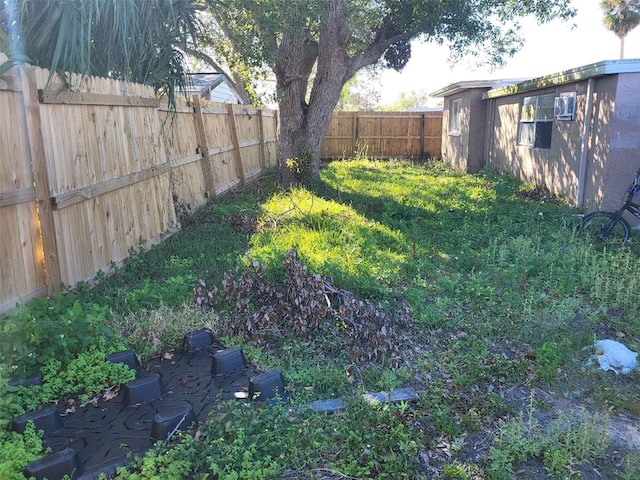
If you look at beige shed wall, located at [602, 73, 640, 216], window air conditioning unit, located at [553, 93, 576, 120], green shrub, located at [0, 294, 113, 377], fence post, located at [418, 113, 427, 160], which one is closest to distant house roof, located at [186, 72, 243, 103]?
fence post, located at [418, 113, 427, 160]

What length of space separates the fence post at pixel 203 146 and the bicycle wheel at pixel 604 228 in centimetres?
603

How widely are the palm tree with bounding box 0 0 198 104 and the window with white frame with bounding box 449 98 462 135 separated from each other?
1292 centimetres

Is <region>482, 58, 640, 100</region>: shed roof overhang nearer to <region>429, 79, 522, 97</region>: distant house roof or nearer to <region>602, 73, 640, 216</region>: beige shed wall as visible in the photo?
<region>602, 73, 640, 216</region>: beige shed wall

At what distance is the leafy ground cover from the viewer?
9.18ft

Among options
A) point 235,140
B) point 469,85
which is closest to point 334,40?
point 235,140

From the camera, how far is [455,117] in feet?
59.4

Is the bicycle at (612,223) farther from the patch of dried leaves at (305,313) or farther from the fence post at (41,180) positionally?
the fence post at (41,180)

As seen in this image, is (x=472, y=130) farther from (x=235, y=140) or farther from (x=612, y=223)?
(x=612, y=223)

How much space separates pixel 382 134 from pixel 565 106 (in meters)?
10.2

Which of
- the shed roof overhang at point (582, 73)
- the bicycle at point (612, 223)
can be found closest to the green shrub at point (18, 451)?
the bicycle at point (612, 223)

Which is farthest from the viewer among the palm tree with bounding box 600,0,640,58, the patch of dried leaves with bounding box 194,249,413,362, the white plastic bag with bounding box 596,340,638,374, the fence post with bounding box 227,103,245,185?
the palm tree with bounding box 600,0,640,58

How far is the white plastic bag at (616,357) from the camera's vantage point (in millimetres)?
3891

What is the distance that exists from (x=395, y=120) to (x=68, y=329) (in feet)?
58.8

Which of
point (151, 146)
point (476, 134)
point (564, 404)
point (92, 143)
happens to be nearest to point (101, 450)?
point (564, 404)
